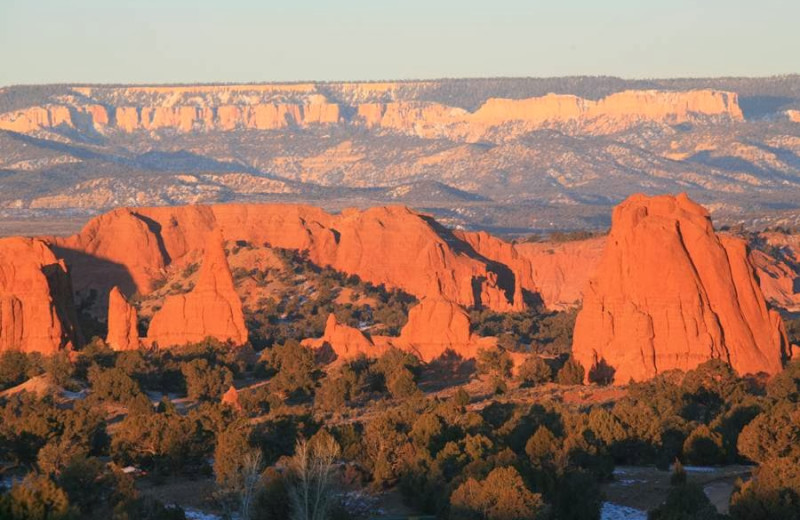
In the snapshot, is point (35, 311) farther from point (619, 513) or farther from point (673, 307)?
point (619, 513)

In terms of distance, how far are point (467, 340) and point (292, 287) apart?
3862cm

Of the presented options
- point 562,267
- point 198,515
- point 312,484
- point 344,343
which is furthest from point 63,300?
point 562,267

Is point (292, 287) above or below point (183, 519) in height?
below

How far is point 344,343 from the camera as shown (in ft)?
264

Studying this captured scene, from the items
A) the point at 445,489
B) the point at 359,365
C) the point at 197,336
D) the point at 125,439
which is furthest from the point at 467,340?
the point at 445,489

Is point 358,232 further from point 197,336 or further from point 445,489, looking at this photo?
point 445,489

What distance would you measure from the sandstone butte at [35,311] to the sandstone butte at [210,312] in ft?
18.9

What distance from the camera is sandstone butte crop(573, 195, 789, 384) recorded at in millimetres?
67875

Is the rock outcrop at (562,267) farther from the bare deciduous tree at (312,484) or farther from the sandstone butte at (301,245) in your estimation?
the bare deciduous tree at (312,484)

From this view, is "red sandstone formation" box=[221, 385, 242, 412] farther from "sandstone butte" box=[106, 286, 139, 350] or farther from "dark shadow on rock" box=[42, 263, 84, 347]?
"sandstone butte" box=[106, 286, 139, 350]

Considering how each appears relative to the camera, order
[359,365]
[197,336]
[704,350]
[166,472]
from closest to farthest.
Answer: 1. [166,472]
2. [704,350]
3. [359,365]
4. [197,336]

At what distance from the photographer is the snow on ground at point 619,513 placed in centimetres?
4678

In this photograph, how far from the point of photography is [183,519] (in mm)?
43344

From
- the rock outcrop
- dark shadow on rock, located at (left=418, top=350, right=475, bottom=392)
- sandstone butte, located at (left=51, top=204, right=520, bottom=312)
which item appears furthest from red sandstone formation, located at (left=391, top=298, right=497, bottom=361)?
the rock outcrop
